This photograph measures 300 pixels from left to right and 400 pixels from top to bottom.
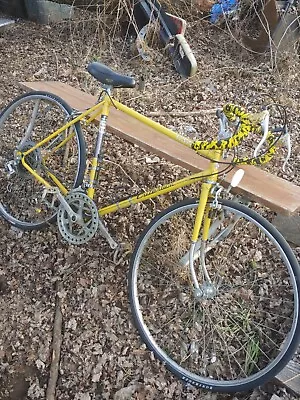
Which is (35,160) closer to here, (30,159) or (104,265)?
(30,159)

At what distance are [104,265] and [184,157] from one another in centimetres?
90

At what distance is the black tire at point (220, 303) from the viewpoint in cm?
272

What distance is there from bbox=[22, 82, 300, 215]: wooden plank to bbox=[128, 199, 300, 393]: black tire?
199 millimetres

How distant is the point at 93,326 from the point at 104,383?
37 centimetres

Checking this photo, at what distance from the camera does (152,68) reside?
17.5 ft

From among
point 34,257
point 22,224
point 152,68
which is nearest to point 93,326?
point 34,257

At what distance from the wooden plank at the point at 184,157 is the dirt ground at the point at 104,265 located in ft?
1.65

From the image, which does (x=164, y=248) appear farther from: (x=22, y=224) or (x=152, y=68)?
(x=152, y=68)

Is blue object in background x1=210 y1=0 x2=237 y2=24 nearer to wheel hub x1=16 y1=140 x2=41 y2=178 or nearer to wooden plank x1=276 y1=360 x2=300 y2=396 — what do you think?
wheel hub x1=16 y1=140 x2=41 y2=178

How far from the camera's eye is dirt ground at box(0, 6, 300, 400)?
9.25ft

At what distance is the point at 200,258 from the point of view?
2842mm

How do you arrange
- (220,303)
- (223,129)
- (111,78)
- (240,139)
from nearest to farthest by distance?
(240,139), (223,129), (111,78), (220,303)

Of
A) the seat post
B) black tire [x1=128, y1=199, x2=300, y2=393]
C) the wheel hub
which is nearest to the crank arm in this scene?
the seat post

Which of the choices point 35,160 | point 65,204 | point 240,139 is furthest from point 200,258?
point 35,160
